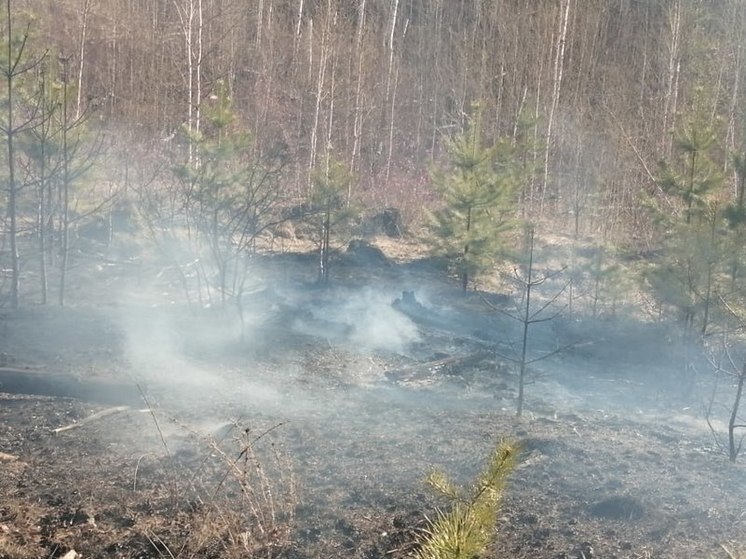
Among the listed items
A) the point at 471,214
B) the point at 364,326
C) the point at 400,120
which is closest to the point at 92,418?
the point at 364,326

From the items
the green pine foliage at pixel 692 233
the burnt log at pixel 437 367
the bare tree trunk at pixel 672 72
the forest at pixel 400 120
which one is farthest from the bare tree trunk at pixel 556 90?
the burnt log at pixel 437 367

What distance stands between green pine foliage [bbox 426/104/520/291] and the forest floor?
204cm

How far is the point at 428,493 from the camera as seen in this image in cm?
601

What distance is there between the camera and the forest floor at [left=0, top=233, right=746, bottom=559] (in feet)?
17.5

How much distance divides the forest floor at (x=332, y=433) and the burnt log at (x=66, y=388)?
0.14ft

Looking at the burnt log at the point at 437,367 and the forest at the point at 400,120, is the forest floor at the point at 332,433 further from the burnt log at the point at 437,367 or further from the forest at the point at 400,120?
the forest at the point at 400,120

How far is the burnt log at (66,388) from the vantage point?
8008mm

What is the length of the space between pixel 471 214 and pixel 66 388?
9.94 m

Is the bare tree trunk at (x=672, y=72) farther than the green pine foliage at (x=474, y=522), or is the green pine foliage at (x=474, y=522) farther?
the bare tree trunk at (x=672, y=72)

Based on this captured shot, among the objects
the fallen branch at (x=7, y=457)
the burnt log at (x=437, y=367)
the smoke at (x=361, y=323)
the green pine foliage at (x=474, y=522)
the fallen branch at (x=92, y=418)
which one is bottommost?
the burnt log at (x=437, y=367)

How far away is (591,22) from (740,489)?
2735 cm

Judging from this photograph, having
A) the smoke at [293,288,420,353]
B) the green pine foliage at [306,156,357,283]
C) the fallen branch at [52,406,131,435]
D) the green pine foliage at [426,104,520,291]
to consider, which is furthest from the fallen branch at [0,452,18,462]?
the green pine foliage at [426,104,520,291]

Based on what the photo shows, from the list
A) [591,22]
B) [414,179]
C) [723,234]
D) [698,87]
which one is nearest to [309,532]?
[723,234]

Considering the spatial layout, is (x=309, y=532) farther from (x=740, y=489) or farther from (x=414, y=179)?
(x=414, y=179)
